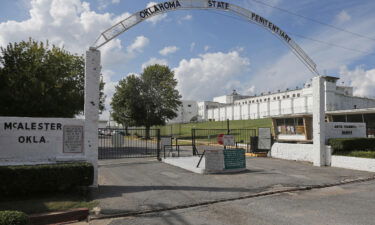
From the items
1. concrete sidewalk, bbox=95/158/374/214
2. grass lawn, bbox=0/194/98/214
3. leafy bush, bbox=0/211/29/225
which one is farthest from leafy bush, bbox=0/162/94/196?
leafy bush, bbox=0/211/29/225

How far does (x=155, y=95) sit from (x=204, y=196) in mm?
34139

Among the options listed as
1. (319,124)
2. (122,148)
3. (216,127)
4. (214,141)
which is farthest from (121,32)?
(216,127)

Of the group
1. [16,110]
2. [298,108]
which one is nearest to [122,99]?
[16,110]

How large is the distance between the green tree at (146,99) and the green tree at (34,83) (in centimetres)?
1546

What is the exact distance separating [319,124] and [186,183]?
334 inches

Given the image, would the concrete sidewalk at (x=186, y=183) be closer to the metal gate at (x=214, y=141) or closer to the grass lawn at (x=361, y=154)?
the grass lawn at (x=361, y=154)

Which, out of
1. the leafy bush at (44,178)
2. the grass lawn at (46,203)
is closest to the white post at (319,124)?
the leafy bush at (44,178)

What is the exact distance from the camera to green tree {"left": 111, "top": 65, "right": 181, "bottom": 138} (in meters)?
39.9

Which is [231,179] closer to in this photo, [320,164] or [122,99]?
[320,164]

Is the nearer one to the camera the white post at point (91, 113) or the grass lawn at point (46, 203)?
the grass lawn at point (46, 203)

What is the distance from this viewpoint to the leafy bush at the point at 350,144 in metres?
14.6

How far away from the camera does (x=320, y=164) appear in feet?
48.4

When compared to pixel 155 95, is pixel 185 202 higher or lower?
lower

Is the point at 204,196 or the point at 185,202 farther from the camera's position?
the point at 204,196
